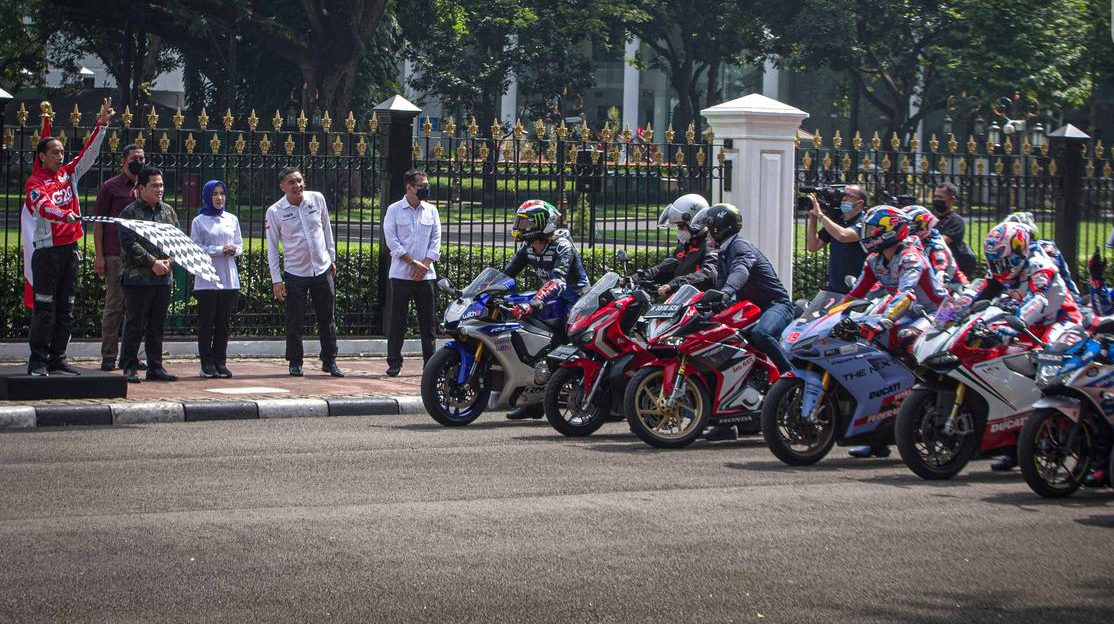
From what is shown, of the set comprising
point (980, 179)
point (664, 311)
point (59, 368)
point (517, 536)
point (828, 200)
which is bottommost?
point (517, 536)

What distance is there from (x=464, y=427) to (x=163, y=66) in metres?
41.0

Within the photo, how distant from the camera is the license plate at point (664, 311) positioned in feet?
34.4

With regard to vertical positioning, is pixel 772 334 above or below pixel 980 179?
below

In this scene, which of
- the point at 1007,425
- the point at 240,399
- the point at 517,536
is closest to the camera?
the point at 517,536

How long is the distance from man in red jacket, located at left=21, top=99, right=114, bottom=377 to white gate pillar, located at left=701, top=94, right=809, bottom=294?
695 cm

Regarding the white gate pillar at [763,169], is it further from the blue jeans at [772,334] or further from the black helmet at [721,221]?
the blue jeans at [772,334]

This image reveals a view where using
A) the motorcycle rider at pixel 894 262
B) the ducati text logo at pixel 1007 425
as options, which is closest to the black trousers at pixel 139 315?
the motorcycle rider at pixel 894 262

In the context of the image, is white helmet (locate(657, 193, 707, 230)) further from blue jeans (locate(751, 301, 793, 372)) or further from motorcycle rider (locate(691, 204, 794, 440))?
blue jeans (locate(751, 301, 793, 372))

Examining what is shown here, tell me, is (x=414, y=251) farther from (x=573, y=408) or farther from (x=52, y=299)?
(x=573, y=408)

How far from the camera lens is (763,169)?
54.4 ft

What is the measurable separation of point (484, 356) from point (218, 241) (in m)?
3.31

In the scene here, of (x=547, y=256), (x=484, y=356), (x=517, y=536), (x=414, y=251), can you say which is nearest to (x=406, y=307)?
(x=414, y=251)

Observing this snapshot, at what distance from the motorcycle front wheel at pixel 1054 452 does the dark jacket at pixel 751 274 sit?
278 centimetres

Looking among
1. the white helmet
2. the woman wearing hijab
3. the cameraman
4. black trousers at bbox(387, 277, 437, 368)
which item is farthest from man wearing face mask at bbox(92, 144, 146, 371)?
the cameraman
